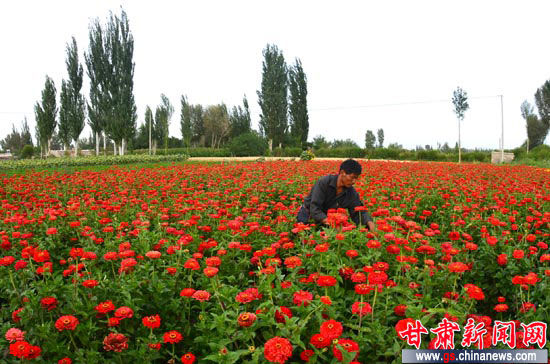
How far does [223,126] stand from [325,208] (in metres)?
53.3

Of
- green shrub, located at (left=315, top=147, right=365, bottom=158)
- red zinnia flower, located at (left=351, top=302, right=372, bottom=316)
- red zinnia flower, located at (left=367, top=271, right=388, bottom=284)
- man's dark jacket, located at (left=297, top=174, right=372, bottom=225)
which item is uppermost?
green shrub, located at (left=315, top=147, right=365, bottom=158)

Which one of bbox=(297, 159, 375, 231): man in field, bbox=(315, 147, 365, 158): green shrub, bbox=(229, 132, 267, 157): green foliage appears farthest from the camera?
bbox=(229, 132, 267, 157): green foliage

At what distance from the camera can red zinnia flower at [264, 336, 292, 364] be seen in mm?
1300

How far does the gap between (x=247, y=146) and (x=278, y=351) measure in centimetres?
3902

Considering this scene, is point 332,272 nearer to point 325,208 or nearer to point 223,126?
point 325,208

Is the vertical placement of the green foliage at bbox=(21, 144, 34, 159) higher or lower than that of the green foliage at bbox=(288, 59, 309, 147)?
lower

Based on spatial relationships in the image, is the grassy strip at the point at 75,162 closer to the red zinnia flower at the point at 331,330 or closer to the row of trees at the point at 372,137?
the red zinnia flower at the point at 331,330

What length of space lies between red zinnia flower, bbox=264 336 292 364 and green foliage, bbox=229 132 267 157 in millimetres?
38674

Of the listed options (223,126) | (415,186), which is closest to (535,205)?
(415,186)

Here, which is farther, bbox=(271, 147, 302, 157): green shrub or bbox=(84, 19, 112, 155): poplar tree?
bbox=(271, 147, 302, 157): green shrub

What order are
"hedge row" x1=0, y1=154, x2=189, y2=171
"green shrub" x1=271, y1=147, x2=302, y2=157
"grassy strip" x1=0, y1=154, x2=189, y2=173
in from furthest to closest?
"green shrub" x1=271, y1=147, x2=302, y2=157 → "hedge row" x1=0, y1=154, x2=189, y2=171 → "grassy strip" x1=0, y1=154, x2=189, y2=173

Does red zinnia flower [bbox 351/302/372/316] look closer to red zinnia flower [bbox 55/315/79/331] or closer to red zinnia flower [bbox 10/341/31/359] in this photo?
red zinnia flower [bbox 55/315/79/331]

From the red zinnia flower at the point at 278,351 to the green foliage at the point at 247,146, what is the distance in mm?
38674

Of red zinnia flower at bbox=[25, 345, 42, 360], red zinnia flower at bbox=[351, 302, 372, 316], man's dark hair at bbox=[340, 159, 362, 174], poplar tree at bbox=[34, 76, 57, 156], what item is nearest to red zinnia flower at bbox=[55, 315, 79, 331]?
red zinnia flower at bbox=[25, 345, 42, 360]
